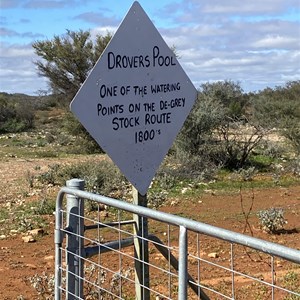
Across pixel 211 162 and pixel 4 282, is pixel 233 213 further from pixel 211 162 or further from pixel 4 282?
pixel 211 162

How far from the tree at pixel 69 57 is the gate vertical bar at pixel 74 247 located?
24.8 m

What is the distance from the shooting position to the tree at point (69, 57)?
28.4m

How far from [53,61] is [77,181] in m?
26.1

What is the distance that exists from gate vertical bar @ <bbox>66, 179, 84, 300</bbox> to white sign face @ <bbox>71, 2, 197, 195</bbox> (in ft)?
1.34

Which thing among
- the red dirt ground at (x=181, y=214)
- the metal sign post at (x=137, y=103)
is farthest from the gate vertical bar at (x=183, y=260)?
the red dirt ground at (x=181, y=214)

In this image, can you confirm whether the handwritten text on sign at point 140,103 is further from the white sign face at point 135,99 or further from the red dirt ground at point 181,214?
the red dirt ground at point 181,214

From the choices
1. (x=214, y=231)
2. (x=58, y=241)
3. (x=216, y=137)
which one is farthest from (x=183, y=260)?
(x=216, y=137)

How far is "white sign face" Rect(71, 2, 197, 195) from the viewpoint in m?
3.40

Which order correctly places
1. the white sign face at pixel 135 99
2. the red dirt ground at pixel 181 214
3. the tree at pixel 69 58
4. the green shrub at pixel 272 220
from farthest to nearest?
1. the tree at pixel 69 58
2. the green shrub at pixel 272 220
3. the red dirt ground at pixel 181 214
4. the white sign face at pixel 135 99

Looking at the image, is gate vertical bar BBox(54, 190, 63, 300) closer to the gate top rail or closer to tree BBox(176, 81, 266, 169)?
the gate top rail

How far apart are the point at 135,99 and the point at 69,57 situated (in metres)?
25.6

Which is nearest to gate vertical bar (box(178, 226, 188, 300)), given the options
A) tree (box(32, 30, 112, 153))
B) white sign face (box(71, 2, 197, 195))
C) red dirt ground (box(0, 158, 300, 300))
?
white sign face (box(71, 2, 197, 195))

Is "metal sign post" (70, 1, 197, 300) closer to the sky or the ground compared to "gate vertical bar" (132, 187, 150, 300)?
closer to the sky

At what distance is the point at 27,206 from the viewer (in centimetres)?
1138
